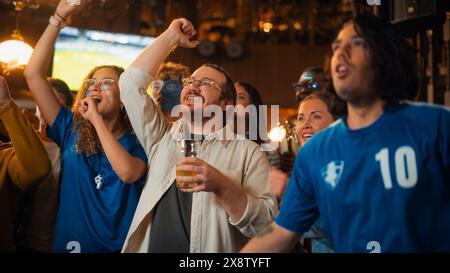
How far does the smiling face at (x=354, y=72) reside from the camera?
51.5 inches

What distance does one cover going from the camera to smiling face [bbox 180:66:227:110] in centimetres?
181

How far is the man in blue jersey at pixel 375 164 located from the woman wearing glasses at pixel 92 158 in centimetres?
61

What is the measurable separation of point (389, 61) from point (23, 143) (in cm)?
128

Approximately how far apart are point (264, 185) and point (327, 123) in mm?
311

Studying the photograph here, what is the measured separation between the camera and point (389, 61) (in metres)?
1.31

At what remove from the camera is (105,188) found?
1834mm

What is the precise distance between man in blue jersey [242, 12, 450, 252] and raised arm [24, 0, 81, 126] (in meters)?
1.00

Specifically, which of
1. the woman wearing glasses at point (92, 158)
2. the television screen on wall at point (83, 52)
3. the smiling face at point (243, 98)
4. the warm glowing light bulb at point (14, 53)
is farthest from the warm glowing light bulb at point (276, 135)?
the television screen on wall at point (83, 52)

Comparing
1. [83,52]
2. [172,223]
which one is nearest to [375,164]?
[172,223]

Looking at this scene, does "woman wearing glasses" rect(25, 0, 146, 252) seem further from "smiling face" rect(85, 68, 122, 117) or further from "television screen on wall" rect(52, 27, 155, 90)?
"television screen on wall" rect(52, 27, 155, 90)

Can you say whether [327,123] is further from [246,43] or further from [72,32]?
[246,43]

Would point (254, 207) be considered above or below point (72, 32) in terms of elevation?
below

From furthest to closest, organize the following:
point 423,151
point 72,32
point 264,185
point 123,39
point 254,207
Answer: point 123,39
point 72,32
point 264,185
point 254,207
point 423,151

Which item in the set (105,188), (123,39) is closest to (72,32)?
(123,39)
